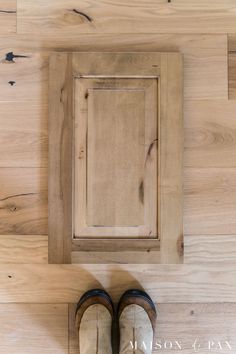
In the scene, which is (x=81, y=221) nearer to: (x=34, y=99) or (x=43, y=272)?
(x=43, y=272)

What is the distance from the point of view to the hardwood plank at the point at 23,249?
972 mm

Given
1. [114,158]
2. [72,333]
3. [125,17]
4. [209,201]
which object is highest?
[125,17]

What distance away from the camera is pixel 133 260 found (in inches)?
37.6

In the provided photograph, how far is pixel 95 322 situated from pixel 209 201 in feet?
1.37

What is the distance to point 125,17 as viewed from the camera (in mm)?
989

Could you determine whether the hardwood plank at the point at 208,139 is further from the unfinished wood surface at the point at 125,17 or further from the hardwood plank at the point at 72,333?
the hardwood plank at the point at 72,333

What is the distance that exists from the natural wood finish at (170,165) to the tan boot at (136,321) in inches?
4.5

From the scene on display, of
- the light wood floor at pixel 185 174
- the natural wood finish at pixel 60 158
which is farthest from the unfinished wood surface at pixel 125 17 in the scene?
the natural wood finish at pixel 60 158

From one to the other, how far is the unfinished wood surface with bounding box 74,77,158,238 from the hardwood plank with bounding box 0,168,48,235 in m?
0.09

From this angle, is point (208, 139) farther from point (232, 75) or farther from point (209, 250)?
point (209, 250)

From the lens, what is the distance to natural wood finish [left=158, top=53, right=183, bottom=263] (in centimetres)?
95

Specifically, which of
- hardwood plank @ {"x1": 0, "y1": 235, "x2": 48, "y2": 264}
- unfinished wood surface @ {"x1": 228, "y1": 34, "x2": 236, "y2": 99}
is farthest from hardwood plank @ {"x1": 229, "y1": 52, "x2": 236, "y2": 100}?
hardwood plank @ {"x1": 0, "y1": 235, "x2": 48, "y2": 264}

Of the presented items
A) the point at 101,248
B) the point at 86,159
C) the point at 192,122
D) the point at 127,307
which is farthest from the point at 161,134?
the point at 127,307

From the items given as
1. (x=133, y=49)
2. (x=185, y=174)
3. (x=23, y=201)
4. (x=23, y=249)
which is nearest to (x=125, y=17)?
(x=133, y=49)
